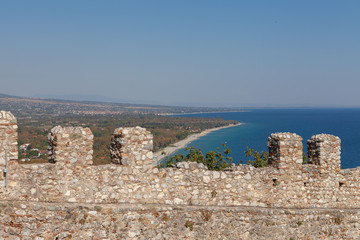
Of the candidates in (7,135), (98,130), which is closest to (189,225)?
(7,135)

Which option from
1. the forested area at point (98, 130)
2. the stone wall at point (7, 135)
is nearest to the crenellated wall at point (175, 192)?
the stone wall at point (7, 135)

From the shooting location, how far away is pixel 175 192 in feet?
26.5

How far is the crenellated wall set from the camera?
691 cm

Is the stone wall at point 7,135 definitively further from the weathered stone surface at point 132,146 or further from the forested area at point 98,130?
the weathered stone surface at point 132,146

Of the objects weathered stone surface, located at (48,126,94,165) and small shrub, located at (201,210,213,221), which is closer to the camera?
weathered stone surface, located at (48,126,94,165)

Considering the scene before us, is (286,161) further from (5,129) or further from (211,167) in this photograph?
(211,167)

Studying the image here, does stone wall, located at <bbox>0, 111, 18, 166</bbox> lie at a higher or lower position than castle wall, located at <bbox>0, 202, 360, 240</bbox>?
higher

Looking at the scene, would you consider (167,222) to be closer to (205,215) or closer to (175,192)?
(175,192)

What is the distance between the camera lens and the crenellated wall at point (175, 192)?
22.7 ft

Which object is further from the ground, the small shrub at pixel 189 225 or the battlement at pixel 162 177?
the battlement at pixel 162 177

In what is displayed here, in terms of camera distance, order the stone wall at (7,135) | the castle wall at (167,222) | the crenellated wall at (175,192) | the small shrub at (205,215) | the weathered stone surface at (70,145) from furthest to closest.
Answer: the small shrub at (205,215) → the weathered stone surface at (70,145) → the crenellated wall at (175,192) → the stone wall at (7,135) → the castle wall at (167,222)

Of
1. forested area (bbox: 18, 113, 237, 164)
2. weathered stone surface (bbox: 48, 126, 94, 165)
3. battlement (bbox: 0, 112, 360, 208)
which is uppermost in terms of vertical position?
weathered stone surface (bbox: 48, 126, 94, 165)

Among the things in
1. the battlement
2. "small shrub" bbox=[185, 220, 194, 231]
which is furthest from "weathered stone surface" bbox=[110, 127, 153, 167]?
"small shrub" bbox=[185, 220, 194, 231]

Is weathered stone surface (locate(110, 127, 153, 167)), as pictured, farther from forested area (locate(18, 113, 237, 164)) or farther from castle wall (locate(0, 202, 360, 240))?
forested area (locate(18, 113, 237, 164))
